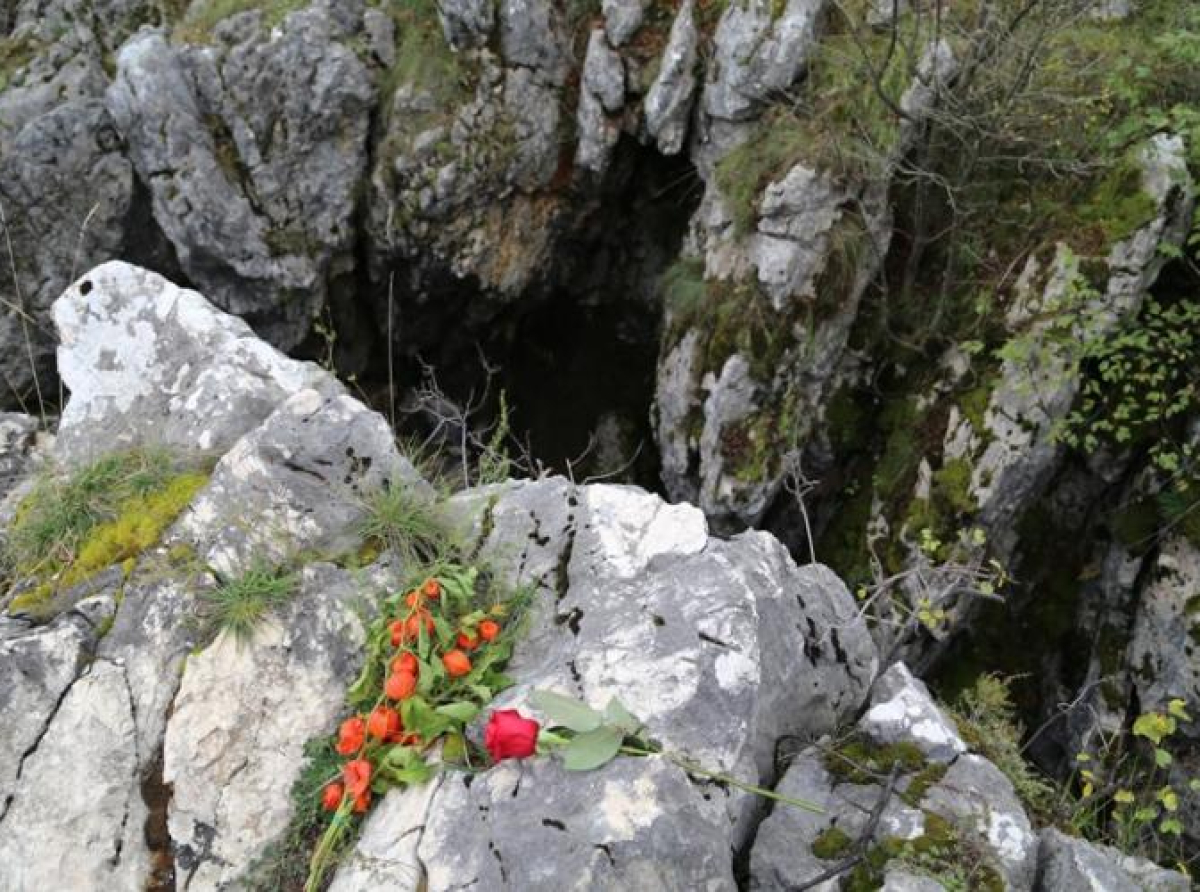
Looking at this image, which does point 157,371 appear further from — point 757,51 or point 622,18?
point 622,18

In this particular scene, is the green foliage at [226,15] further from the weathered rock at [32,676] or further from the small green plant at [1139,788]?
the small green plant at [1139,788]

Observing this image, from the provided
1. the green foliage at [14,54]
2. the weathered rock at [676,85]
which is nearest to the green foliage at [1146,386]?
the weathered rock at [676,85]

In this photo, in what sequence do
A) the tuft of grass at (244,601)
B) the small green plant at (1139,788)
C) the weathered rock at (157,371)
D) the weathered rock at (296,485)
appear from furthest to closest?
the small green plant at (1139,788) < the weathered rock at (157,371) < the weathered rock at (296,485) < the tuft of grass at (244,601)

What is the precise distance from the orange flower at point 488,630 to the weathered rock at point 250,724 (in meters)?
0.45

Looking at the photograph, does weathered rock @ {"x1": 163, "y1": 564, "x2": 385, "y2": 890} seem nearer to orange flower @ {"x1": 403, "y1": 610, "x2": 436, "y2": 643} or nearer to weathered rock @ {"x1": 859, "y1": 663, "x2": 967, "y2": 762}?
orange flower @ {"x1": 403, "y1": 610, "x2": 436, "y2": 643}

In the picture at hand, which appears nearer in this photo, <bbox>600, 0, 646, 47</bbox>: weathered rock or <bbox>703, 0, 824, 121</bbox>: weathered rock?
<bbox>703, 0, 824, 121</bbox>: weathered rock

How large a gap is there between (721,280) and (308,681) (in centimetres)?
603

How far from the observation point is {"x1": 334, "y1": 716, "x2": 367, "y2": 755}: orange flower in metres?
2.57

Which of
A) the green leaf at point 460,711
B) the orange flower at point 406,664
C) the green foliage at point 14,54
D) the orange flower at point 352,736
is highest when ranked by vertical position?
the green foliage at point 14,54

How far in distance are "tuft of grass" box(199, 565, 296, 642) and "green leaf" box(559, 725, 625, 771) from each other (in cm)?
122

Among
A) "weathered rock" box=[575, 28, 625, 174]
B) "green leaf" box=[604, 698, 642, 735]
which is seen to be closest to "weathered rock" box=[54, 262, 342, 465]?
"green leaf" box=[604, 698, 642, 735]

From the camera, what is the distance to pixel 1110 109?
6.93m

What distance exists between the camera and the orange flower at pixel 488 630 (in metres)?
2.85

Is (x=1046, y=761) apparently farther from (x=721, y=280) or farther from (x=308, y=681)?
(x=308, y=681)
